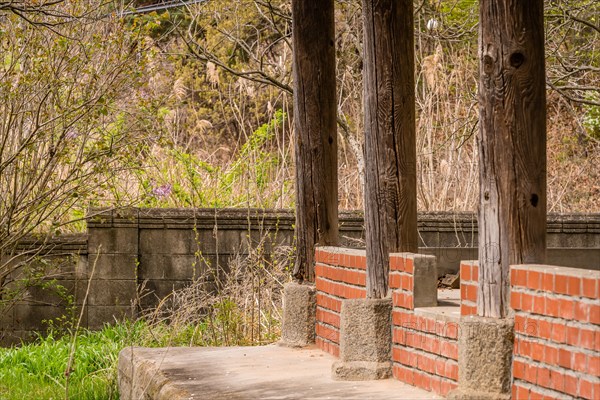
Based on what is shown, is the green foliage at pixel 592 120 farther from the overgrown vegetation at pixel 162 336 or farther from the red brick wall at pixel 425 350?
the red brick wall at pixel 425 350

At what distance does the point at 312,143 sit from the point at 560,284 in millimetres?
3472

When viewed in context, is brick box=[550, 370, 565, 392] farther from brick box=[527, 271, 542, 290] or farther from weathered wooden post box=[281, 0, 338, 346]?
weathered wooden post box=[281, 0, 338, 346]

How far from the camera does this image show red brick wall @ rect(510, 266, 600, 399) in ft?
13.7

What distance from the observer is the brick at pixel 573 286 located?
4.27m

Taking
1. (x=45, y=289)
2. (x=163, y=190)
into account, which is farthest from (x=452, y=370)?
(x=163, y=190)

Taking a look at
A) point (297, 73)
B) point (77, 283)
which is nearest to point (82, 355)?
point (77, 283)

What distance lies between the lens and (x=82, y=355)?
942cm

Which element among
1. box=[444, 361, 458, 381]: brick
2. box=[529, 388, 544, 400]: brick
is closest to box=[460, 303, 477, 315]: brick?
box=[444, 361, 458, 381]: brick

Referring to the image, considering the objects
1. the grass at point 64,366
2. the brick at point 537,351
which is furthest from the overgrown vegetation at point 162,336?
the brick at point 537,351

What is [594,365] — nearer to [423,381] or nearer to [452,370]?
[452,370]

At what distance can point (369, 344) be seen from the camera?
6.28m

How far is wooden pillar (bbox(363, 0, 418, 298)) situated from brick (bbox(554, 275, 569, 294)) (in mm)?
1974

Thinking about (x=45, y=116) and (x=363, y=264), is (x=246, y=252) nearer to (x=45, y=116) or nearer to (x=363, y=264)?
(x=45, y=116)

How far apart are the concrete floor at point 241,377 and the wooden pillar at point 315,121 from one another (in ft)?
2.90
